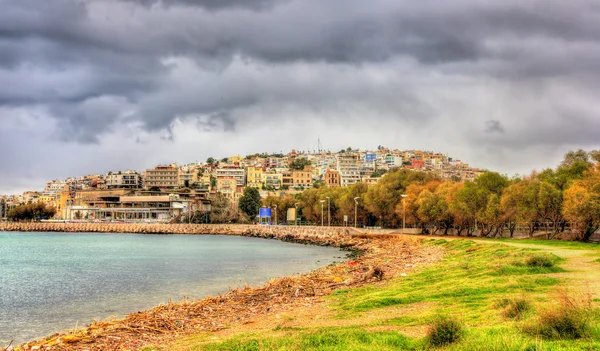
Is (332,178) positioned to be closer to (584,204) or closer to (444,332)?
(584,204)

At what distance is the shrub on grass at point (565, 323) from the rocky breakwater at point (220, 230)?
5733 centimetres

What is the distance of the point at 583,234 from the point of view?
145ft

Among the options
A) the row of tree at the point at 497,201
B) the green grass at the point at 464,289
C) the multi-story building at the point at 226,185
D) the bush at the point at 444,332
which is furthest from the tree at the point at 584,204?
the multi-story building at the point at 226,185

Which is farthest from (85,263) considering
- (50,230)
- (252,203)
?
(50,230)

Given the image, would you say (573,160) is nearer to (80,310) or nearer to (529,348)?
(80,310)

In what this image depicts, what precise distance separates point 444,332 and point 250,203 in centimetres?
13657

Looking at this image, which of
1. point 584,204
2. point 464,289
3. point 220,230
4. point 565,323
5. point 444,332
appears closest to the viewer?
point 565,323

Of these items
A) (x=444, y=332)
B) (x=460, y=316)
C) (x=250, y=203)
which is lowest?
(x=460, y=316)

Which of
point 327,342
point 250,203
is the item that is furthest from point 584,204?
point 250,203

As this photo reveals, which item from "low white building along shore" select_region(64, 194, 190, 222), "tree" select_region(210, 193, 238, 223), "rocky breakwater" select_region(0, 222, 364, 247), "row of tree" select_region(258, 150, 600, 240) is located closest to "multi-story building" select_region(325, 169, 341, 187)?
"tree" select_region(210, 193, 238, 223)

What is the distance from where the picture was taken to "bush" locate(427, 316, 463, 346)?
938cm

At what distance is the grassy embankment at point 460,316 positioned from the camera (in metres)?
9.16

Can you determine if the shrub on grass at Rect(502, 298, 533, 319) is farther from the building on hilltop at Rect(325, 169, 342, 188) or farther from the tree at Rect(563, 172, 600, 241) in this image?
the building on hilltop at Rect(325, 169, 342, 188)

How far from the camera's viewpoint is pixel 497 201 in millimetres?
56625
